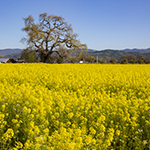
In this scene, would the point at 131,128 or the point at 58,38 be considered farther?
the point at 58,38

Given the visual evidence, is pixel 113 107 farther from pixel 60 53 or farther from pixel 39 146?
pixel 60 53

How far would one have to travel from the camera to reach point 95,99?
6.07m

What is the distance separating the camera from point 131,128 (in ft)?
15.5

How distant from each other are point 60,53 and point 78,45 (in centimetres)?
405

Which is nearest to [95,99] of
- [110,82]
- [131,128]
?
[131,128]

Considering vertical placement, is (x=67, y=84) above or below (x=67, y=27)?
below

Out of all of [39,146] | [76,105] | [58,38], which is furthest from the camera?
[58,38]

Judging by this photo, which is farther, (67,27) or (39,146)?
(67,27)

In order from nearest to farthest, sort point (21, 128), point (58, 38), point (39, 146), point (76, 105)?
1. point (39, 146)
2. point (21, 128)
3. point (76, 105)
4. point (58, 38)

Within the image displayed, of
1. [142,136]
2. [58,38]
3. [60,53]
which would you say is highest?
[58,38]

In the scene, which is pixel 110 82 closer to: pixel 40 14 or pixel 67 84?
pixel 67 84

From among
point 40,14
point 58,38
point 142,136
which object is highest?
point 40,14

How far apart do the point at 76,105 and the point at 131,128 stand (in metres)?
1.50

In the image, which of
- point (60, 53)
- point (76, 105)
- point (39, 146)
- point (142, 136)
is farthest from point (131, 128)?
point (60, 53)
